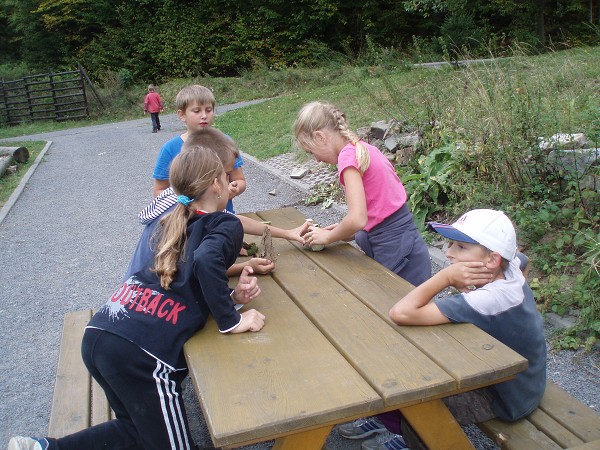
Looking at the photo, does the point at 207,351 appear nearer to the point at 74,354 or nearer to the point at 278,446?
the point at 278,446

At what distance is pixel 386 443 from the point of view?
107 inches

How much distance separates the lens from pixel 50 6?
30.1 metres

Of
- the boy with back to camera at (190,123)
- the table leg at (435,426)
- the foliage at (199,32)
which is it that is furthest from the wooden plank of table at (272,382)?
the foliage at (199,32)

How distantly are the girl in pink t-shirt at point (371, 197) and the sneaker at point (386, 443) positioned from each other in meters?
0.78

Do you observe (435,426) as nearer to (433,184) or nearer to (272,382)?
(272,382)

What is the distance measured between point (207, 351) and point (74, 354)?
4.56ft

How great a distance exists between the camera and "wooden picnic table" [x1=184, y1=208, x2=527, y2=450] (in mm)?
1686

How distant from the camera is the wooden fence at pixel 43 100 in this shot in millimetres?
24484

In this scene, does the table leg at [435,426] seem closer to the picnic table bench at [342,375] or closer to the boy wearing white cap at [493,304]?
the picnic table bench at [342,375]

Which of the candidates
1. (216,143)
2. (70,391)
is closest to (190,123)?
(216,143)

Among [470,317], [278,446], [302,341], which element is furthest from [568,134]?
[278,446]

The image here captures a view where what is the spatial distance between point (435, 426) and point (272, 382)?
0.58 metres

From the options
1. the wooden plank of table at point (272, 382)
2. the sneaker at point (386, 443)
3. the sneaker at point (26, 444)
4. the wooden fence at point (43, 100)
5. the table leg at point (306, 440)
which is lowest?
the wooden fence at point (43, 100)

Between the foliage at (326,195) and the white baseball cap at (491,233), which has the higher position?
the white baseball cap at (491,233)
